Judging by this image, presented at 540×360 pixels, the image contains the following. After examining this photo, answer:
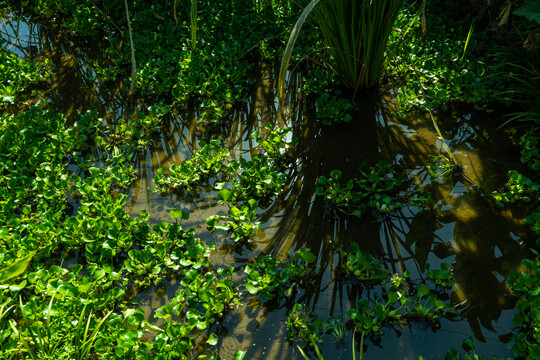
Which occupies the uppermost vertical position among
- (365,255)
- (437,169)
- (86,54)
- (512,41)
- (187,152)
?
(86,54)

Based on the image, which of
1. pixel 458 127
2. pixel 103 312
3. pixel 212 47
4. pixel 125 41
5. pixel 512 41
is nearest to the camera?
pixel 103 312

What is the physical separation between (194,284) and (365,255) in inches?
33.0

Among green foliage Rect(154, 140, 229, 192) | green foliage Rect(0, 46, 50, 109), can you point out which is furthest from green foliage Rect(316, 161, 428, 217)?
green foliage Rect(0, 46, 50, 109)

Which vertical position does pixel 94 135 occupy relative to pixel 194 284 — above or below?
above

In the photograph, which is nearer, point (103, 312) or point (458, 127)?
point (103, 312)

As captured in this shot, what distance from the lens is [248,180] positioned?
8.67ft

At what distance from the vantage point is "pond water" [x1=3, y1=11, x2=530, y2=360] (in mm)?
2002

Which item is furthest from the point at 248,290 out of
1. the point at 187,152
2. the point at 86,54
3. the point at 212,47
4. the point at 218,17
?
the point at 86,54

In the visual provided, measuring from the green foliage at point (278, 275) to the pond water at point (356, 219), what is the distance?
5 cm

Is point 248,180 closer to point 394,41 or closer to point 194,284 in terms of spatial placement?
point 194,284

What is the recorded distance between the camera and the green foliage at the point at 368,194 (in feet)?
8.02

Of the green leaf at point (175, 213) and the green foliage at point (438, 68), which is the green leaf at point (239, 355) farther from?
the green foliage at point (438, 68)

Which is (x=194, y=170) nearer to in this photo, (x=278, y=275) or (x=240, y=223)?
(x=240, y=223)

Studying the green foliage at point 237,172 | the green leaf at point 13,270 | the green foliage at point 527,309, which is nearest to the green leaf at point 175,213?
the green foliage at point 237,172
